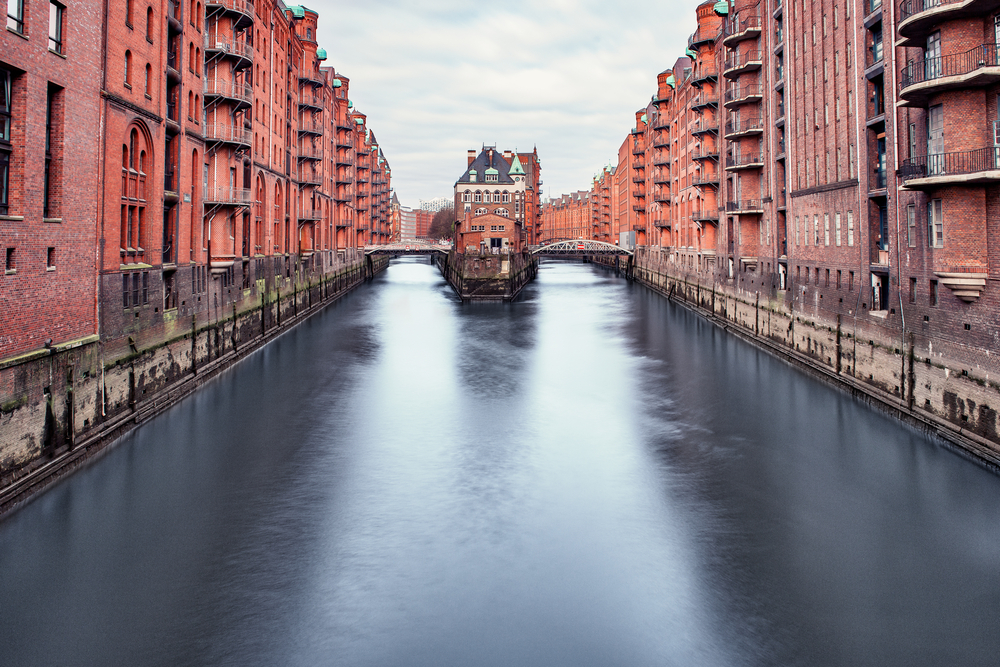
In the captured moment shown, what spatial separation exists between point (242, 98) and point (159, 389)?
15170 millimetres

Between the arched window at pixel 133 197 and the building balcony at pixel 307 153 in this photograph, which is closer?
the arched window at pixel 133 197

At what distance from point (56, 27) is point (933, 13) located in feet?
64.9

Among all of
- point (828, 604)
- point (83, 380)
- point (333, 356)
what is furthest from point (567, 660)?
point (333, 356)

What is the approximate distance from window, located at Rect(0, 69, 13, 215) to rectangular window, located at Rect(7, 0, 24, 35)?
888 millimetres

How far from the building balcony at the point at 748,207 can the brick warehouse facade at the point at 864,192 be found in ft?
0.30

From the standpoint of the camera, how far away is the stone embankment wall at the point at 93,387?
13803 mm

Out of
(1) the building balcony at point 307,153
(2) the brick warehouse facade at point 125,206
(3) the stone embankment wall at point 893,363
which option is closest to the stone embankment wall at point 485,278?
(1) the building balcony at point 307,153

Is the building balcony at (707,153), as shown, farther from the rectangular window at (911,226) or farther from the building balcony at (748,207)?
the rectangular window at (911,226)

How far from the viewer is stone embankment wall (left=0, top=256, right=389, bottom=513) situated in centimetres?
1380

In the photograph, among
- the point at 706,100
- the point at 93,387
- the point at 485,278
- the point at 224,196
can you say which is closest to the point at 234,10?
the point at 224,196

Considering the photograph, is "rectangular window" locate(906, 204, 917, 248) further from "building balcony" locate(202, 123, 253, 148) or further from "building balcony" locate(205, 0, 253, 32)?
"building balcony" locate(205, 0, 253, 32)

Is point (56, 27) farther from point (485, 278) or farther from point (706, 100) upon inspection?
point (485, 278)

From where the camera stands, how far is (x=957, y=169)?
58.7 feet

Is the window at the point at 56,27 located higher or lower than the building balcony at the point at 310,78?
lower
